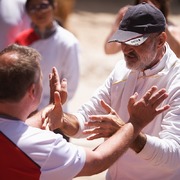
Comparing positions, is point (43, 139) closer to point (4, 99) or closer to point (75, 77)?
point (4, 99)

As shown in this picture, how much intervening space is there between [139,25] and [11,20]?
253cm

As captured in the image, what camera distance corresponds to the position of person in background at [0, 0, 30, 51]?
5.72m

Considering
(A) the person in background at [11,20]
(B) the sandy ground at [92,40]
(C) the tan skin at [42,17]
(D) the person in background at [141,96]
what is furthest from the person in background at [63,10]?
(D) the person in background at [141,96]

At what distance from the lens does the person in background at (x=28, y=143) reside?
281cm

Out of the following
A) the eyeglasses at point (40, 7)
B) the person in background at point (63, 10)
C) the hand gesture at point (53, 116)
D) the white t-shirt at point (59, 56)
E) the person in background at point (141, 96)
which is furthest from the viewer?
the person in background at point (63, 10)

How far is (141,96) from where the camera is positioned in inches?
139

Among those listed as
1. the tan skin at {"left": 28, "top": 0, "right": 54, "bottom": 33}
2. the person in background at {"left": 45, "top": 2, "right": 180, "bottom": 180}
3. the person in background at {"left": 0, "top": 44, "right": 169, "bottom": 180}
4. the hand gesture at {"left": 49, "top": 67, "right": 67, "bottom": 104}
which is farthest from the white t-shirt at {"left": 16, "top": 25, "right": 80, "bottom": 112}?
the person in background at {"left": 0, "top": 44, "right": 169, "bottom": 180}

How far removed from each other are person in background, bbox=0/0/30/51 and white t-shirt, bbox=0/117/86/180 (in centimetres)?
290

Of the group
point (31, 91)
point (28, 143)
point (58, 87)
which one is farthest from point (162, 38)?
point (28, 143)

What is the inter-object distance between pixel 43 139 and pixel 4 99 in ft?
0.77

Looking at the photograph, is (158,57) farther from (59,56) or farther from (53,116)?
(59,56)

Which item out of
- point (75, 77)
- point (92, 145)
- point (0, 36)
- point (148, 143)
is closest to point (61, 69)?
point (75, 77)

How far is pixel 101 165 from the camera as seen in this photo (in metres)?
2.92

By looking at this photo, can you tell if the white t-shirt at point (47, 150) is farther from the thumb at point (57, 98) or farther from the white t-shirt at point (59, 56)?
the white t-shirt at point (59, 56)
